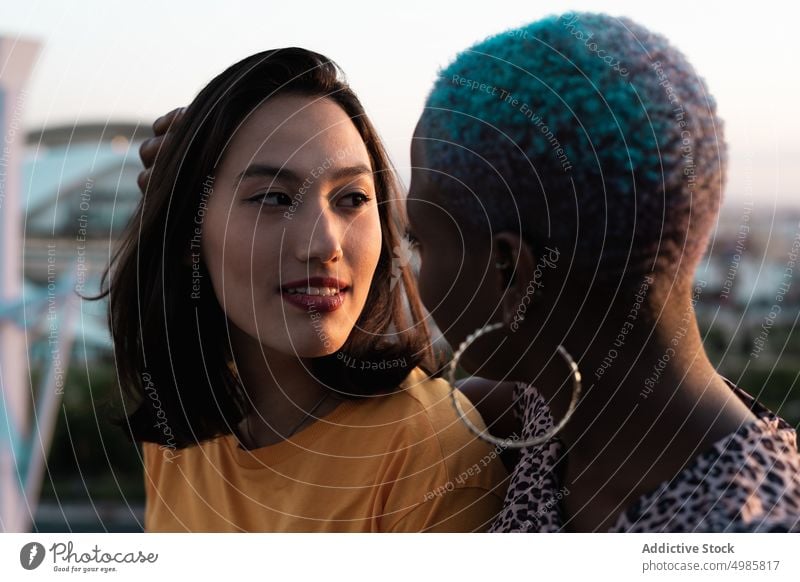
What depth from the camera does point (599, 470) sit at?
2.43ft

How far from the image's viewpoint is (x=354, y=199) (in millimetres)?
867

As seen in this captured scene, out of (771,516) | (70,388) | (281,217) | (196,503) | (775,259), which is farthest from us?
(70,388)

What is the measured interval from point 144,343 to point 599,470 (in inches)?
19.9

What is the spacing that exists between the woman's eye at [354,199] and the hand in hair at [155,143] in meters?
0.20

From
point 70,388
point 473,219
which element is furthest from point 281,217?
point 70,388

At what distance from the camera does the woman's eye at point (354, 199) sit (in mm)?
859

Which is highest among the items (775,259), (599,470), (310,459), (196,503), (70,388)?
(775,259)

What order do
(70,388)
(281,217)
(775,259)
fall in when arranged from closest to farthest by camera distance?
(281,217) → (775,259) → (70,388)

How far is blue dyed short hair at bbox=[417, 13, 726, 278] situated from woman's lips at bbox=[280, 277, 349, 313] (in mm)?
173

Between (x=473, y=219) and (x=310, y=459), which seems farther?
(x=310, y=459)

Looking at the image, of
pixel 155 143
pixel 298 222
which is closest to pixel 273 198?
pixel 298 222

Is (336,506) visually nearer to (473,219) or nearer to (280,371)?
(280,371)

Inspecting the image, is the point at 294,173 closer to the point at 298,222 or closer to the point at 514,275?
A: the point at 298,222

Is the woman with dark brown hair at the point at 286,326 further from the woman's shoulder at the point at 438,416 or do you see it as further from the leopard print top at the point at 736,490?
the leopard print top at the point at 736,490
